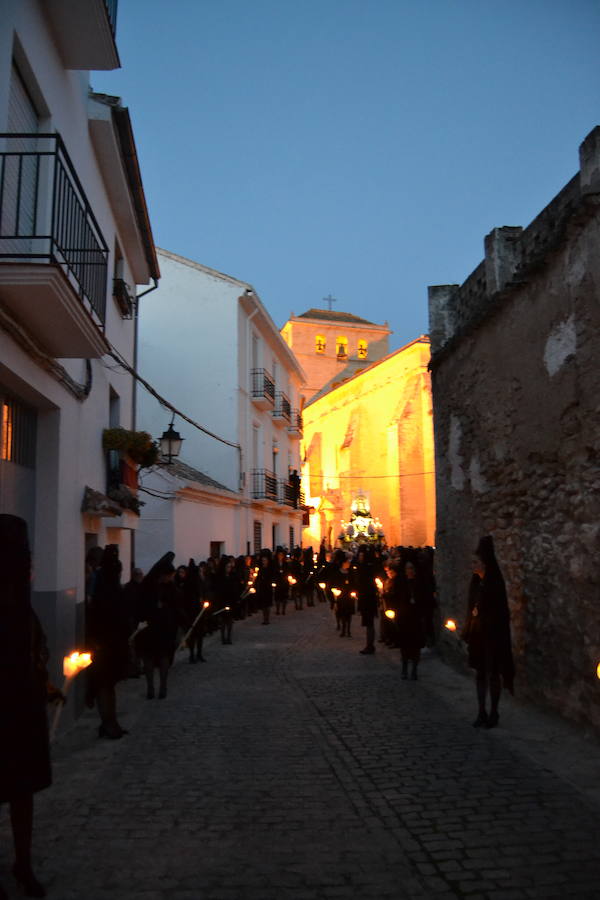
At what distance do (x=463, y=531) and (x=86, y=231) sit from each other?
6.39 metres

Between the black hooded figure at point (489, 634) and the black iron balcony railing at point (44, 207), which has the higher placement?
the black iron balcony railing at point (44, 207)

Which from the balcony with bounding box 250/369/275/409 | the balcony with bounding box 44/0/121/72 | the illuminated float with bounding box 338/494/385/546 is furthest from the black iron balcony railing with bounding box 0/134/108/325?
the illuminated float with bounding box 338/494/385/546

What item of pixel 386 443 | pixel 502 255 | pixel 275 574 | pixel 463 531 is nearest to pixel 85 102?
pixel 502 255

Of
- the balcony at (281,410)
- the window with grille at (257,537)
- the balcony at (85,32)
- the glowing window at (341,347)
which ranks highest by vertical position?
the glowing window at (341,347)

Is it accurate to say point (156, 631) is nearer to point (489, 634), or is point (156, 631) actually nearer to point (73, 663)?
point (73, 663)

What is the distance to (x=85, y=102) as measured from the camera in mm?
9203

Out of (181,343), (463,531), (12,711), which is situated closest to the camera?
(12,711)

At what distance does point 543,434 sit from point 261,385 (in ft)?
69.2

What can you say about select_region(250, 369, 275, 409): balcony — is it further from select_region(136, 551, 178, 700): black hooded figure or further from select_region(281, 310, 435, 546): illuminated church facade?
select_region(136, 551, 178, 700): black hooded figure

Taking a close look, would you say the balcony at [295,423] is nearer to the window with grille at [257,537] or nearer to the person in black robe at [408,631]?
the window with grille at [257,537]

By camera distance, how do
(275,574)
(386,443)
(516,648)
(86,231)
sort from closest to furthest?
(86,231), (516,648), (275,574), (386,443)

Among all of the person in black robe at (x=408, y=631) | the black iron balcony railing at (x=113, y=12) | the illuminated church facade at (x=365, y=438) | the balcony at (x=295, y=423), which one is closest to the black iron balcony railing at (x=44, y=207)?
the black iron balcony railing at (x=113, y=12)

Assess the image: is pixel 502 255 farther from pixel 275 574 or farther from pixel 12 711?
pixel 275 574

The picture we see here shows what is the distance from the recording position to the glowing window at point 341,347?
67875mm
